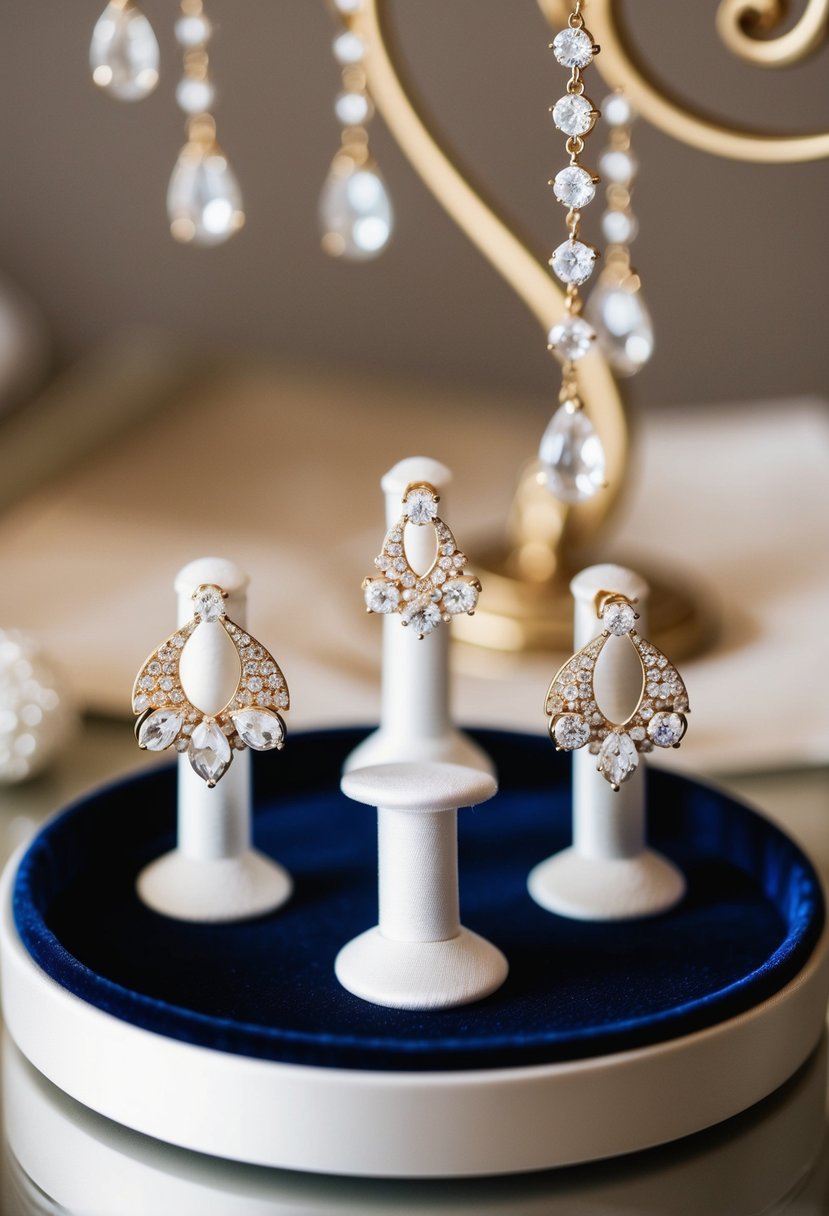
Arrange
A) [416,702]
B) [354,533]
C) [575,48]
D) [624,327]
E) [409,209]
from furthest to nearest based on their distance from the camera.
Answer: [409,209]
[354,533]
[624,327]
[416,702]
[575,48]

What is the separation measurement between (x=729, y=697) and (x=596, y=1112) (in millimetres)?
409

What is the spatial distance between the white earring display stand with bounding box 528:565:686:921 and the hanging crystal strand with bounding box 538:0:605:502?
4 centimetres

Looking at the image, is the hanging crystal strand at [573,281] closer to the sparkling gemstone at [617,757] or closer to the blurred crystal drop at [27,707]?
the sparkling gemstone at [617,757]

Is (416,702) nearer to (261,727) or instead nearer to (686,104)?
(261,727)

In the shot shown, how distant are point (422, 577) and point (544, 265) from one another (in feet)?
1.11

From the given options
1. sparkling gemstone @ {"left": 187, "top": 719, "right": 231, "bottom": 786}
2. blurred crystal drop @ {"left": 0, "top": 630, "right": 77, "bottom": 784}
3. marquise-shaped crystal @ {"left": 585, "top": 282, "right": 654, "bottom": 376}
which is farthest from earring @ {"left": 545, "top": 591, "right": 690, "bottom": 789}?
blurred crystal drop @ {"left": 0, "top": 630, "right": 77, "bottom": 784}

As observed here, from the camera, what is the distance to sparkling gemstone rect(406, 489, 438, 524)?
529 millimetres

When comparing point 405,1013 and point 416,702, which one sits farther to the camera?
point 416,702

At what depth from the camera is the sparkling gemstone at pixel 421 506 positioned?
0.53 meters

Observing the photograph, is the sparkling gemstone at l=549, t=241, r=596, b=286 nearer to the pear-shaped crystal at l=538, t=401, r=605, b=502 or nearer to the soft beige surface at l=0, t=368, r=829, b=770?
the pear-shaped crystal at l=538, t=401, r=605, b=502

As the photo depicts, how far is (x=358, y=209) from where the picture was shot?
0.73 meters

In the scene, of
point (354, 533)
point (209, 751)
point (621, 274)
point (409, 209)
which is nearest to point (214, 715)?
point (209, 751)

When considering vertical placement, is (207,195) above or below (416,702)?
above

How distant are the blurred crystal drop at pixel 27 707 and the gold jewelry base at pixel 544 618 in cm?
24
